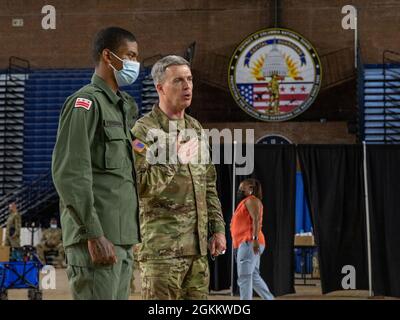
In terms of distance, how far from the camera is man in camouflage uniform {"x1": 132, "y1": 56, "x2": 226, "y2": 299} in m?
3.35

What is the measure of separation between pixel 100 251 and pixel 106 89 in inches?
28.1

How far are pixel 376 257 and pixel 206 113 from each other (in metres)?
9.65

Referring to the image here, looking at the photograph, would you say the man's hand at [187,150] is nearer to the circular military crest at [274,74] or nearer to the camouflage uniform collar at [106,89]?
the camouflage uniform collar at [106,89]

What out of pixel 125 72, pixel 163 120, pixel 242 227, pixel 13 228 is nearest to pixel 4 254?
pixel 242 227

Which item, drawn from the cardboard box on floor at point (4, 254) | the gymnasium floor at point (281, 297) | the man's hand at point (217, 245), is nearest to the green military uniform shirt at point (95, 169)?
the man's hand at point (217, 245)

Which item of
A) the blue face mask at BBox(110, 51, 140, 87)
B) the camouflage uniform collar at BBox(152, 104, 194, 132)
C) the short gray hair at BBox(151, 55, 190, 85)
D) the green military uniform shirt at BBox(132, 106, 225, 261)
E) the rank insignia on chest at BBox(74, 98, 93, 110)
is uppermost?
the short gray hair at BBox(151, 55, 190, 85)

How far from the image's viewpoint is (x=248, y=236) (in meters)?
7.57

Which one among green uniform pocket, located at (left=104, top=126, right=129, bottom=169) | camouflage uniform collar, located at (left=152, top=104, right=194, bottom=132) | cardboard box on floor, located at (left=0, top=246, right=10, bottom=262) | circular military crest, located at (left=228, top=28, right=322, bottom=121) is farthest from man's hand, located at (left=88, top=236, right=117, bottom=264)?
circular military crest, located at (left=228, top=28, right=322, bottom=121)

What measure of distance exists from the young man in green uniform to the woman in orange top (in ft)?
15.0

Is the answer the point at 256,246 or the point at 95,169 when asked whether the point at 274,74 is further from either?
the point at 95,169

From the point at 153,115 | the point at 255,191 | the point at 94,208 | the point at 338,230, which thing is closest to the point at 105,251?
the point at 94,208

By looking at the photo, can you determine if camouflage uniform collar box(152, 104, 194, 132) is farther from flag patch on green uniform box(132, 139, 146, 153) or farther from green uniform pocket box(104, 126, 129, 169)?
green uniform pocket box(104, 126, 129, 169)

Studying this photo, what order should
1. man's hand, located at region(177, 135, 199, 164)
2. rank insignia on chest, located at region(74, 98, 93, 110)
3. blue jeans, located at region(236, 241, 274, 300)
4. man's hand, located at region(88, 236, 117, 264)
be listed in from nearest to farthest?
1. man's hand, located at region(88, 236, 117, 264)
2. rank insignia on chest, located at region(74, 98, 93, 110)
3. man's hand, located at region(177, 135, 199, 164)
4. blue jeans, located at region(236, 241, 274, 300)

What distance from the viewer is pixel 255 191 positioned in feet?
25.5
